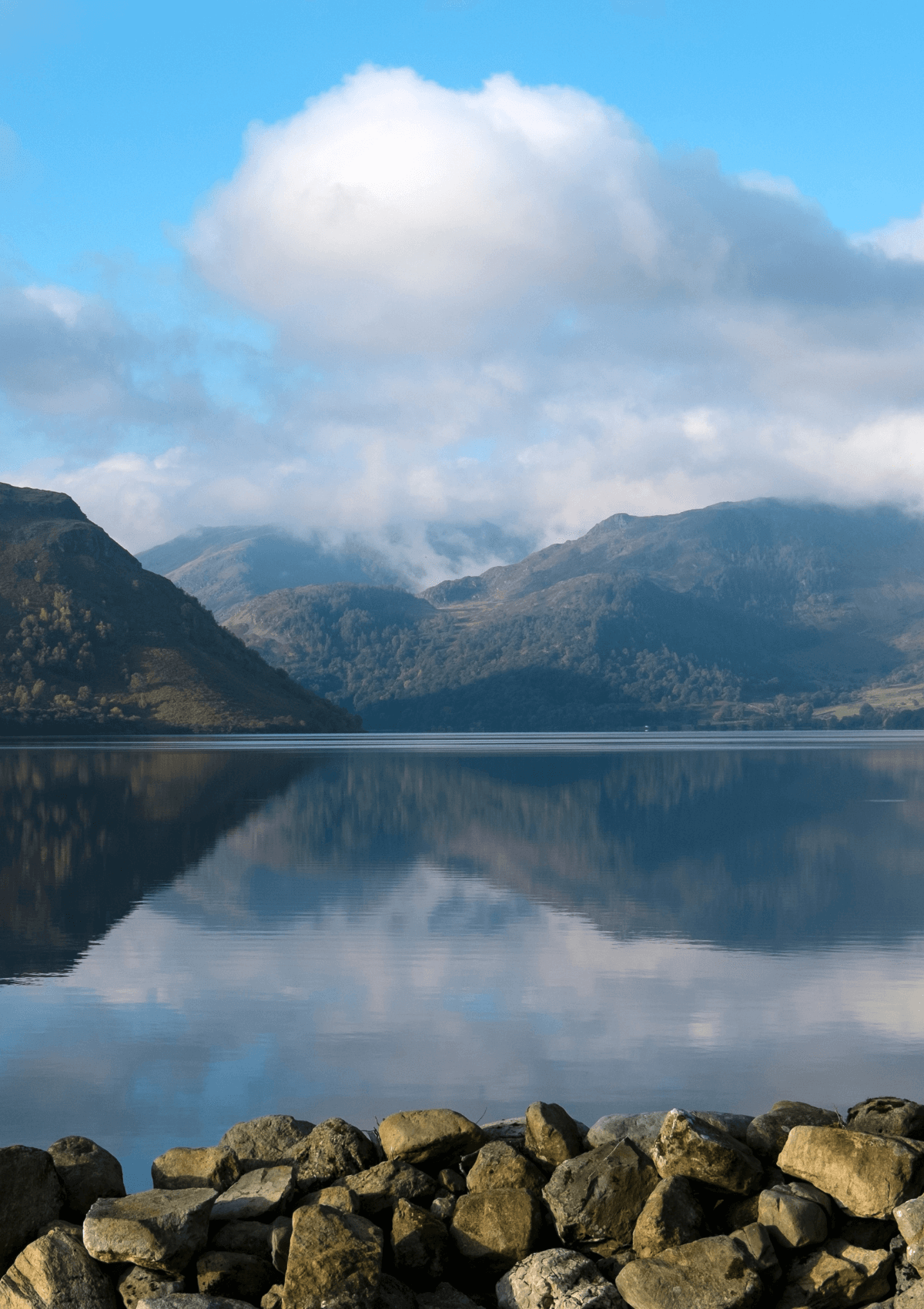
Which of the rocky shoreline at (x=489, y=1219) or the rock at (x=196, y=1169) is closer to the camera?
the rocky shoreline at (x=489, y=1219)

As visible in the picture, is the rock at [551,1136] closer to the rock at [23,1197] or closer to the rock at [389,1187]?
the rock at [389,1187]

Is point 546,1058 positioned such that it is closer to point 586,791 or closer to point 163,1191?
point 163,1191

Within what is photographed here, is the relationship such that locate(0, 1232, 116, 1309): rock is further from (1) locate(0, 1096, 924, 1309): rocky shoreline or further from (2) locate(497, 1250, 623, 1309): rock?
(2) locate(497, 1250, 623, 1309): rock

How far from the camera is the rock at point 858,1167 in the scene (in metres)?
9.12

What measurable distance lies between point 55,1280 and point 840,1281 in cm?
575

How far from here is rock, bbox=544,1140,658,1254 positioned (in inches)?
362

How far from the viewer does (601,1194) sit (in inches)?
365

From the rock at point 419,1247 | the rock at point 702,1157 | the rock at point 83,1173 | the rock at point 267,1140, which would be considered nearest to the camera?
the rock at point 419,1247

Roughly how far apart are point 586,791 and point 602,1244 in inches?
2180

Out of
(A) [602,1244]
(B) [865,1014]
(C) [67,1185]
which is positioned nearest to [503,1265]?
(A) [602,1244]

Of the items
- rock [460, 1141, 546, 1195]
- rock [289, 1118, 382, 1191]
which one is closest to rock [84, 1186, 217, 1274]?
rock [289, 1118, 382, 1191]

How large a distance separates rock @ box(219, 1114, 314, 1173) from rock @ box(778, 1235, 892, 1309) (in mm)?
4089

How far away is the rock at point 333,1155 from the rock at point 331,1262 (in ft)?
3.40

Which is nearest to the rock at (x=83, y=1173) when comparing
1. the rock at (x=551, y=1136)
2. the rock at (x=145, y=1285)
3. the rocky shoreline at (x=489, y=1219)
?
the rocky shoreline at (x=489, y=1219)
